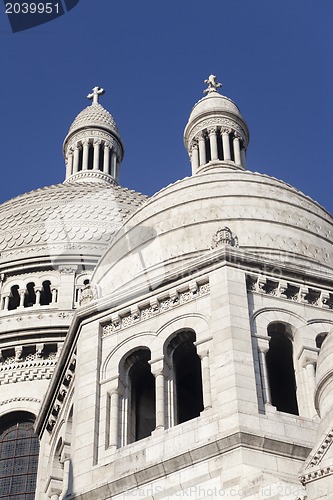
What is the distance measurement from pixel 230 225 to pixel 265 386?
7.08 m

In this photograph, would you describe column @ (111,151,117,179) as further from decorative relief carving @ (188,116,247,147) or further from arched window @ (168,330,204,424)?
arched window @ (168,330,204,424)

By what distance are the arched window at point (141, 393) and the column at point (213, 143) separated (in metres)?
14.1

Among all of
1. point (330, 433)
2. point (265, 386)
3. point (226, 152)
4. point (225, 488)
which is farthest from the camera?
point (226, 152)

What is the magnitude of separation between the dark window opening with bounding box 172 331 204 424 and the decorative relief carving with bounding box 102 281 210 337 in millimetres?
939

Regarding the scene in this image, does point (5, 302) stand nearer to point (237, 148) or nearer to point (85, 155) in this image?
point (237, 148)

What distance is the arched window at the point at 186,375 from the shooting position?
2684 cm

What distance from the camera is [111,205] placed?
47250 mm

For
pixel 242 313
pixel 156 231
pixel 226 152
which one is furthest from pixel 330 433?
pixel 226 152

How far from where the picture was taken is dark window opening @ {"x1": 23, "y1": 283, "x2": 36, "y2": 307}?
41.4 metres

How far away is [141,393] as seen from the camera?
2723 cm

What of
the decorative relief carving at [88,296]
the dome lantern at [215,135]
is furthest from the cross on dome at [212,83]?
the decorative relief carving at [88,296]

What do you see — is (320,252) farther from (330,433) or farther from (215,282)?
(330,433)

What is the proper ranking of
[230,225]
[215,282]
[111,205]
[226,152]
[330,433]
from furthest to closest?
[111,205] < [226,152] < [230,225] < [215,282] < [330,433]

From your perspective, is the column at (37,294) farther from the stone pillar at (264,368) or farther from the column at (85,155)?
the stone pillar at (264,368)
